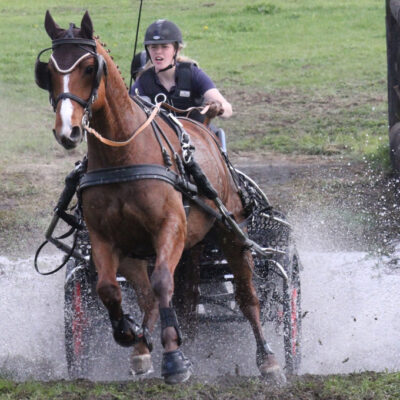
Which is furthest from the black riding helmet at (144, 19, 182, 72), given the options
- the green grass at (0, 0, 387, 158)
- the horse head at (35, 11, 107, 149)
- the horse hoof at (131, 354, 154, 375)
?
the green grass at (0, 0, 387, 158)

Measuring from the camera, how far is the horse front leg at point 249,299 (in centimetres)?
549

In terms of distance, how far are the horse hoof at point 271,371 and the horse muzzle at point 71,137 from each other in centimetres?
196

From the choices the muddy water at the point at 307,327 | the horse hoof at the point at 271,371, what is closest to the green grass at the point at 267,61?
the muddy water at the point at 307,327

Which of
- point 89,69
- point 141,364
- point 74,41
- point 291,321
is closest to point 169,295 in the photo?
point 141,364

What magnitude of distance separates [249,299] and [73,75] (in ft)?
6.94

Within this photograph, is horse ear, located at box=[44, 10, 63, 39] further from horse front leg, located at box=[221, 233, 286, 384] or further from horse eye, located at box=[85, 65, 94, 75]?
horse front leg, located at box=[221, 233, 286, 384]

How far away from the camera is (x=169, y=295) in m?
4.55

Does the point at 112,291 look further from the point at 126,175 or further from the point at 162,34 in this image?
the point at 162,34

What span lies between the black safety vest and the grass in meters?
1.94

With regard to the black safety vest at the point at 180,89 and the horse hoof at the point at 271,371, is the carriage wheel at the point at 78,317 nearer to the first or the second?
the horse hoof at the point at 271,371

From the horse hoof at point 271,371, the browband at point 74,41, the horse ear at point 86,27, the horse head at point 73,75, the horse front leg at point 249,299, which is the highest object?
the horse ear at point 86,27

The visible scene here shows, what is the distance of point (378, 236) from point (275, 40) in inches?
370

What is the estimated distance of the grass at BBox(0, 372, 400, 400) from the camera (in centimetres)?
457

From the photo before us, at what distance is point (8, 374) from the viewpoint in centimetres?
562
